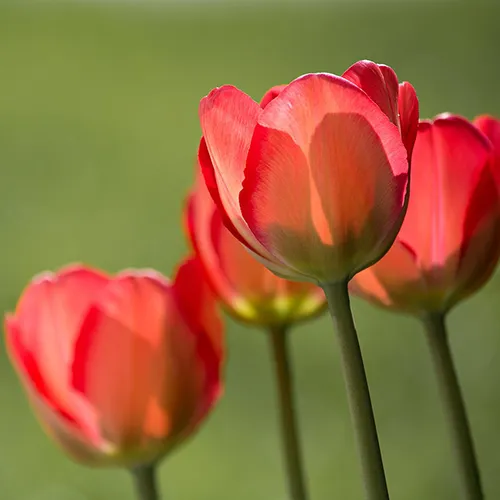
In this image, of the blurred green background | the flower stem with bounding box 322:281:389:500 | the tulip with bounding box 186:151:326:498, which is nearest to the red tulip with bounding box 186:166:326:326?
the tulip with bounding box 186:151:326:498

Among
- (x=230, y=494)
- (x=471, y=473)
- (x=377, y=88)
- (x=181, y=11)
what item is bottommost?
(x=230, y=494)

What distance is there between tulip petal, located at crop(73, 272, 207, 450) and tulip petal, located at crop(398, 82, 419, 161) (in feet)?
0.30

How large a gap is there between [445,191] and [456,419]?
0.20ft

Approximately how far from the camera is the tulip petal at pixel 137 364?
29 centimetres

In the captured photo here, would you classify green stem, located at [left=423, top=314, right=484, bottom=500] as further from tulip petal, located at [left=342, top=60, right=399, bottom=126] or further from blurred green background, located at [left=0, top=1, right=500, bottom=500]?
blurred green background, located at [left=0, top=1, right=500, bottom=500]

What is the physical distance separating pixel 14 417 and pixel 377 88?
777 mm

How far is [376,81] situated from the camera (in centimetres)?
23

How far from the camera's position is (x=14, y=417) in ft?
3.09

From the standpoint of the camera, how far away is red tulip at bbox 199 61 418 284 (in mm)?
228

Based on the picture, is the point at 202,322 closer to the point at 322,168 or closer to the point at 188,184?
the point at 322,168

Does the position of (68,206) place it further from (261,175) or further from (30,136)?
(261,175)

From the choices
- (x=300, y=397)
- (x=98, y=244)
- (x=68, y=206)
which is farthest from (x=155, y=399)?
(x=68, y=206)

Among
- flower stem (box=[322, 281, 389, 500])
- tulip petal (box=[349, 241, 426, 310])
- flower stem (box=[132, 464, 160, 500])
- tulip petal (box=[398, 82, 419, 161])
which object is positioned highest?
tulip petal (box=[398, 82, 419, 161])

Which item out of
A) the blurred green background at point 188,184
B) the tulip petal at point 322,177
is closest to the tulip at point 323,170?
the tulip petal at point 322,177
